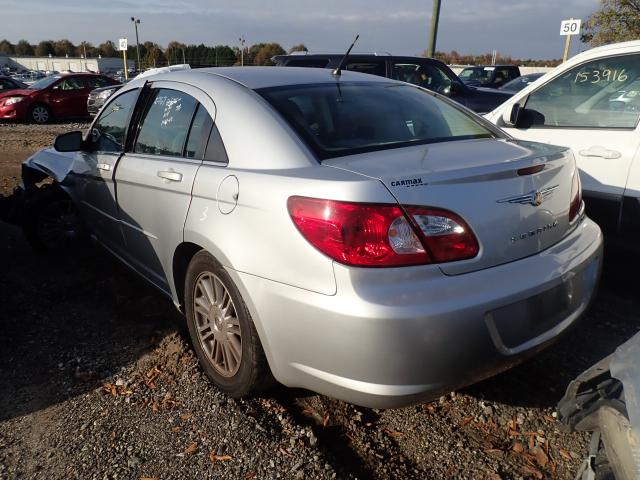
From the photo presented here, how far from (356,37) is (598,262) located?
84.7 inches

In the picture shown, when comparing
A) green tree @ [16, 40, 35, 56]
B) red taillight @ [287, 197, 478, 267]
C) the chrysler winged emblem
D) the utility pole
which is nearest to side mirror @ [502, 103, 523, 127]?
the chrysler winged emblem

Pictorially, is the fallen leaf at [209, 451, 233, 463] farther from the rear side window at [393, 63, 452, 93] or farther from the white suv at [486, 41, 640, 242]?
the rear side window at [393, 63, 452, 93]

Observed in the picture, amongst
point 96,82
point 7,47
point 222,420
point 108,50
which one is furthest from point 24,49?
point 222,420

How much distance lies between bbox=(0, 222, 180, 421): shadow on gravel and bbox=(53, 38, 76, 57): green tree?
10100cm

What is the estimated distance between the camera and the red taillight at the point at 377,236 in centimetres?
195

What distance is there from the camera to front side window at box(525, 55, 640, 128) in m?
3.61

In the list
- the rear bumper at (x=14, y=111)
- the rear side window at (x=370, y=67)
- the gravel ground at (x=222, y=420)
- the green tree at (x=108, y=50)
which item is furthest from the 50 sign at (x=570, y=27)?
the green tree at (x=108, y=50)

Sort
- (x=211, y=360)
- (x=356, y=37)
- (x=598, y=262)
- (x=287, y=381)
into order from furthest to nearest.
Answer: (x=356, y=37), (x=211, y=360), (x=598, y=262), (x=287, y=381)

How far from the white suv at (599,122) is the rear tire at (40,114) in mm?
16105

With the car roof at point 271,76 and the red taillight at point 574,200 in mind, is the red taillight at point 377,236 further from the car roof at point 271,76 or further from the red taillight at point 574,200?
the car roof at point 271,76

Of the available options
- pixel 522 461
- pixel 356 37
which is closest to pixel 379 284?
pixel 522 461

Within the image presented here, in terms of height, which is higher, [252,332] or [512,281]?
[512,281]

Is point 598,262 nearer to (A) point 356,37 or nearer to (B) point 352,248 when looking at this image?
(B) point 352,248

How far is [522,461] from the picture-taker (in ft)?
7.52
